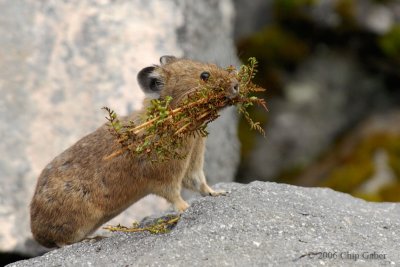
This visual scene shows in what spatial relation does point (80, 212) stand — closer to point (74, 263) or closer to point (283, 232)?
point (74, 263)

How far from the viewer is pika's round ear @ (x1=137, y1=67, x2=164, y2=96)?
33.2 feet

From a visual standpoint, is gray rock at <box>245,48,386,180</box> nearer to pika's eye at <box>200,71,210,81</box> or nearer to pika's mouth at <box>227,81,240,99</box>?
pika's eye at <box>200,71,210,81</box>

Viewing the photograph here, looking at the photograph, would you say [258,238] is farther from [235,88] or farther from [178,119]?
[235,88]

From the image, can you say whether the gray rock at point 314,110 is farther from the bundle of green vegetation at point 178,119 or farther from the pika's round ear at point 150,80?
the bundle of green vegetation at point 178,119

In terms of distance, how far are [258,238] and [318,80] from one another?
12084 mm

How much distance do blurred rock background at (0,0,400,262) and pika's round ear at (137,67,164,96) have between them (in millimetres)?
909

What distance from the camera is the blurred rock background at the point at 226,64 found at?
14312 millimetres

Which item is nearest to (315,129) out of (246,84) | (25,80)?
(25,80)

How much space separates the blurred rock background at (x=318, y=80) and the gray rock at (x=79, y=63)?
4337 millimetres

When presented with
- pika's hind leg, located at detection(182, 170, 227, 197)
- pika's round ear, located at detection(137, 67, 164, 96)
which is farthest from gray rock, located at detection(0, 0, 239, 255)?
pika's round ear, located at detection(137, 67, 164, 96)

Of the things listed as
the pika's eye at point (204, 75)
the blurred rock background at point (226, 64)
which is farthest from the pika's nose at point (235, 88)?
the blurred rock background at point (226, 64)

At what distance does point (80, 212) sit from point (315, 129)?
10861 millimetres

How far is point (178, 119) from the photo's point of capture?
29.0 ft

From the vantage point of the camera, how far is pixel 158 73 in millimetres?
10133
